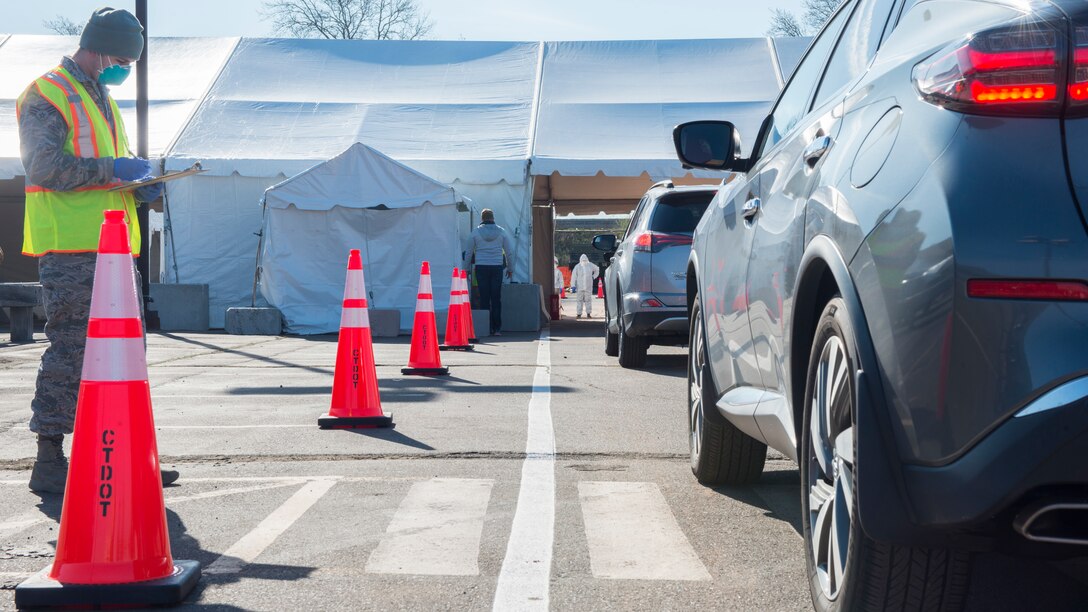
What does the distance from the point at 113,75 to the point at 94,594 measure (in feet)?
9.31

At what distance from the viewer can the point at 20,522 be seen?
421cm

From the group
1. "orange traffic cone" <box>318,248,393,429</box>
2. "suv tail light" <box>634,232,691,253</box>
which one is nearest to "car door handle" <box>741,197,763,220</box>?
"orange traffic cone" <box>318,248,393,429</box>

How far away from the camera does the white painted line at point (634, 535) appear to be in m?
3.55

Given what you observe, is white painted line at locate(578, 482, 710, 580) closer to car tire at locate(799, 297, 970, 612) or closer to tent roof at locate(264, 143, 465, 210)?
car tire at locate(799, 297, 970, 612)

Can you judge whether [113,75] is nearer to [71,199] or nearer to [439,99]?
[71,199]

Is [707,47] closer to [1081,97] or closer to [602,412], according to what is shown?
[602,412]

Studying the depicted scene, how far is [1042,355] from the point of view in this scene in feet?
6.66

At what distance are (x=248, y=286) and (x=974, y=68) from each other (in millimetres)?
19010

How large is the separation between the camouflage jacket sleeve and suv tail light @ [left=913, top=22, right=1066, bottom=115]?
3.69 metres

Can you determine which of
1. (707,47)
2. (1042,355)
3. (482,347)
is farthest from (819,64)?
(707,47)

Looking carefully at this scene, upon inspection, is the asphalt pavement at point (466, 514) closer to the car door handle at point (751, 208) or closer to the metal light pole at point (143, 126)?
the car door handle at point (751, 208)

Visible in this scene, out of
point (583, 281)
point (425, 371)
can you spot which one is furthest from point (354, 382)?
point (583, 281)

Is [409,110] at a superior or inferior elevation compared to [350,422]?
superior

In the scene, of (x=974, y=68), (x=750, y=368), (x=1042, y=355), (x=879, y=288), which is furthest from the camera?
(x=750, y=368)
